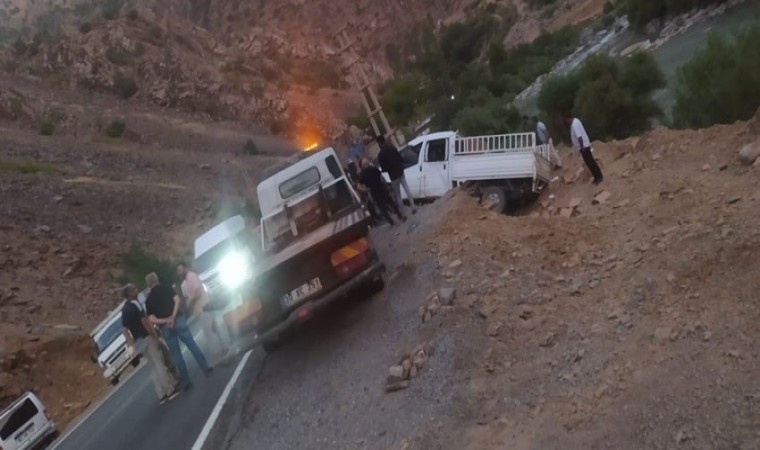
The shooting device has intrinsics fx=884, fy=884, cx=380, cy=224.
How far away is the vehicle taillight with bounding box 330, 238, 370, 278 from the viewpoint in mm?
11312

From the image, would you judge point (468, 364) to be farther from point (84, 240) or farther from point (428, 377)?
point (84, 240)

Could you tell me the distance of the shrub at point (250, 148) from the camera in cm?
6208

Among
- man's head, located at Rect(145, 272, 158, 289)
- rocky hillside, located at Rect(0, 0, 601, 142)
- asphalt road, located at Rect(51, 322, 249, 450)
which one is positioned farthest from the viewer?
rocky hillside, located at Rect(0, 0, 601, 142)

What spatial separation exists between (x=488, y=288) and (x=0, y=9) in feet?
430

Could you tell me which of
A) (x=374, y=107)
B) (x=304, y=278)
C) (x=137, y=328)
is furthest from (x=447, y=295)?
(x=374, y=107)

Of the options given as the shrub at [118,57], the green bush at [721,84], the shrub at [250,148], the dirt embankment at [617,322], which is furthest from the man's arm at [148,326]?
the shrub at [118,57]

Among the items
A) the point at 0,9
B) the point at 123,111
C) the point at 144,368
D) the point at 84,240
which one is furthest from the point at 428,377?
the point at 0,9

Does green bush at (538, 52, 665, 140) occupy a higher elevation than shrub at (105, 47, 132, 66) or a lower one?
lower

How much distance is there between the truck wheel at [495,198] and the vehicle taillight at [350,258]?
6607 millimetres

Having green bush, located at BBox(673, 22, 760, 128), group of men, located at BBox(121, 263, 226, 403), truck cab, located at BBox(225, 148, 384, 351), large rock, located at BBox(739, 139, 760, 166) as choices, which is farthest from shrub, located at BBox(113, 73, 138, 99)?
large rock, located at BBox(739, 139, 760, 166)

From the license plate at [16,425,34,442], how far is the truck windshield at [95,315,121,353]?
2953 millimetres

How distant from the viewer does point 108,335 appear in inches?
795

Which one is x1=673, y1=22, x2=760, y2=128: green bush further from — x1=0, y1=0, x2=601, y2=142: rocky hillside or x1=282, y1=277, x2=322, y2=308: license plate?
x1=0, y1=0, x2=601, y2=142: rocky hillside

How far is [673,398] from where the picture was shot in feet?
19.8
